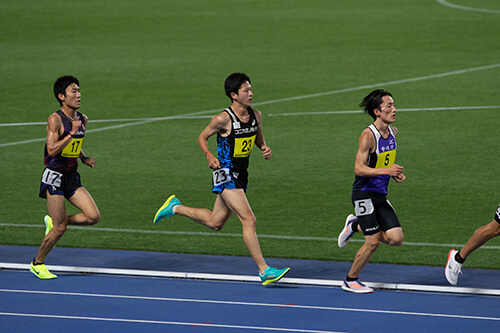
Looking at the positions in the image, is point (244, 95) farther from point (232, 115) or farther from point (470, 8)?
point (470, 8)

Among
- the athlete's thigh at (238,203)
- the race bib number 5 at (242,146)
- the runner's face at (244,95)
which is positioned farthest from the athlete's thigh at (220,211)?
the runner's face at (244,95)

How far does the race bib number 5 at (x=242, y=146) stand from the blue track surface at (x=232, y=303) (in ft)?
4.43

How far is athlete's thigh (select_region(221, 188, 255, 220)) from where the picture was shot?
9.78 meters

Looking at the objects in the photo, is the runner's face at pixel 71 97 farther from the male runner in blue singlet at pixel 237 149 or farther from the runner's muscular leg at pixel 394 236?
the runner's muscular leg at pixel 394 236

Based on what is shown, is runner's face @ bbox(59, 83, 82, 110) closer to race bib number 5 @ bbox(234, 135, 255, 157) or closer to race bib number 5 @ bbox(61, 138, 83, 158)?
race bib number 5 @ bbox(61, 138, 83, 158)

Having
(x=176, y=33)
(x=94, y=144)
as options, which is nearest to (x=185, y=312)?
(x=94, y=144)

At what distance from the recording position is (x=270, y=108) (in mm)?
22562

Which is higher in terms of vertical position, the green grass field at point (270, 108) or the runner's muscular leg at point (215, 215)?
the runner's muscular leg at point (215, 215)

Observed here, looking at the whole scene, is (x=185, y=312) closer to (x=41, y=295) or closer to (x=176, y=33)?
(x=41, y=295)

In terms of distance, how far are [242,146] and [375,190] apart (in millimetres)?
1487

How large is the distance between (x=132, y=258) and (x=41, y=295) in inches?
69.3

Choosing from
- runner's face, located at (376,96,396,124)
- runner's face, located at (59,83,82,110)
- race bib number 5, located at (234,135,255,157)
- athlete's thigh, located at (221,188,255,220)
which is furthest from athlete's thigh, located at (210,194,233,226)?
runner's face, located at (376,96,396,124)

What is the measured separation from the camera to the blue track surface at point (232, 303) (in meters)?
8.39

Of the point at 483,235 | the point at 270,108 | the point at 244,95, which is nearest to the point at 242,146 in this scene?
the point at 244,95
